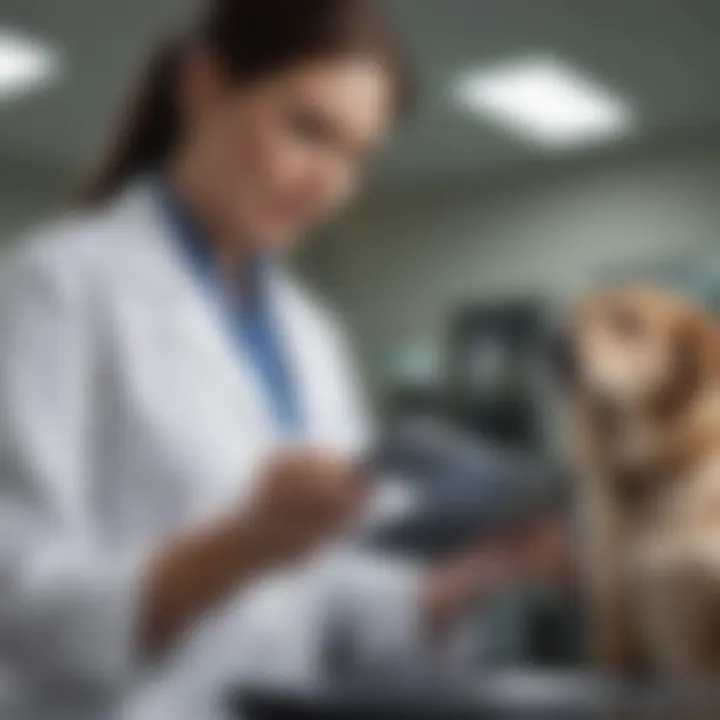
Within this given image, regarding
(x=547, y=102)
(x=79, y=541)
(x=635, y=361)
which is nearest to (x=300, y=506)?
(x=79, y=541)

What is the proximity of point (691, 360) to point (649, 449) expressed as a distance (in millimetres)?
71

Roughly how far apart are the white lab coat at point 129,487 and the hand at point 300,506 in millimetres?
16

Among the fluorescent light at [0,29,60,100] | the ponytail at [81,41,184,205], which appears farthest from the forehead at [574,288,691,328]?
the fluorescent light at [0,29,60,100]

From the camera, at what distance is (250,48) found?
1061 mm

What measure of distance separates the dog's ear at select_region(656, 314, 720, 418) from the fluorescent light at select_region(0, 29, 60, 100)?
519 millimetres

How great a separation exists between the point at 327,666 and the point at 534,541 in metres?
0.17

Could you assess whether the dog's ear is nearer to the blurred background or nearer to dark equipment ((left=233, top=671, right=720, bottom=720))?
the blurred background

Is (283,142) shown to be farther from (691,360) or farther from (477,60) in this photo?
(691,360)

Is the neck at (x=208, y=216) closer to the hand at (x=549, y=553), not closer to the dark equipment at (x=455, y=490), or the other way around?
the dark equipment at (x=455, y=490)

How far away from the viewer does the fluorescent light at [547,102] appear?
1.08 meters

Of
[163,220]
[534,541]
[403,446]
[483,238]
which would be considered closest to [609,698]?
[534,541]

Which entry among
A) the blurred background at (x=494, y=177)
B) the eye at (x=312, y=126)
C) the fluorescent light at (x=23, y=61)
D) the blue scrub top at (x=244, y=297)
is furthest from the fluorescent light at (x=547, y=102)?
the fluorescent light at (x=23, y=61)

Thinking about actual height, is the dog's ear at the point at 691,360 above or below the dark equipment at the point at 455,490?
above

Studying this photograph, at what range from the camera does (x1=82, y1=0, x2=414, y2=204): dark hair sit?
1056 mm
